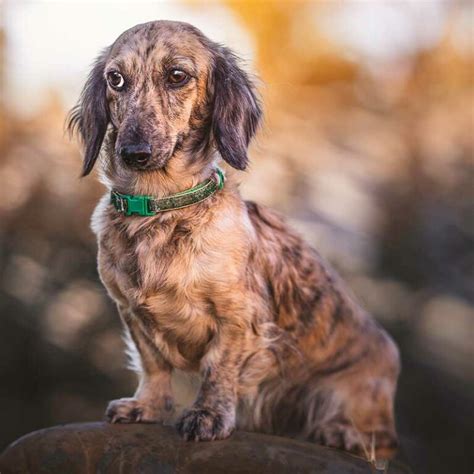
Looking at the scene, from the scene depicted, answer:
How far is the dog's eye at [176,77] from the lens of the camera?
4.16 m

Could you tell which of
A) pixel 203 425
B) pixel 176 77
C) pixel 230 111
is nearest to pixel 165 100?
pixel 176 77

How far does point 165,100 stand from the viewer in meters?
4.13

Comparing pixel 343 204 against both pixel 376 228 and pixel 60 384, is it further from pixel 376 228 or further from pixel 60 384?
pixel 60 384

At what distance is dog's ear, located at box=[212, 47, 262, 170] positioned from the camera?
438 cm

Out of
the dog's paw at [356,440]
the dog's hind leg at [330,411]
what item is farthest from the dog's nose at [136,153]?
the dog's paw at [356,440]

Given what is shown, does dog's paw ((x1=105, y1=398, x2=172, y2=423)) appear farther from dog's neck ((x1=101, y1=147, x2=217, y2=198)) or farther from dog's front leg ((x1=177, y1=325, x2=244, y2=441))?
dog's neck ((x1=101, y1=147, x2=217, y2=198))

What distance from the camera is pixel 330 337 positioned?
16.6ft

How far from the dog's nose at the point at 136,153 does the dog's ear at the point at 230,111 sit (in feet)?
1.67

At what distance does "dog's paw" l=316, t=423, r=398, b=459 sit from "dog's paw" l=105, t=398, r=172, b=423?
3.11ft

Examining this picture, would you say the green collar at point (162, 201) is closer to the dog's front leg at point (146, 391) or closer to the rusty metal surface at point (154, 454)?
the dog's front leg at point (146, 391)

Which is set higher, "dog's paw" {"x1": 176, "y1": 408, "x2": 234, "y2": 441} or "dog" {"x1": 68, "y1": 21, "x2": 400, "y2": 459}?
"dog" {"x1": 68, "y1": 21, "x2": 400, "y2": 459}

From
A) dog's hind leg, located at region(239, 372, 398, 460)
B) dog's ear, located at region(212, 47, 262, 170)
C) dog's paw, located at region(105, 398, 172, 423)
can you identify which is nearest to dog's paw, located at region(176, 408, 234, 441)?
dog's paw, located at region(105, 398, 172, 423)

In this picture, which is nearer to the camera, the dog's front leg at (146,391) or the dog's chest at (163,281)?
the dog's chest at (163,281)

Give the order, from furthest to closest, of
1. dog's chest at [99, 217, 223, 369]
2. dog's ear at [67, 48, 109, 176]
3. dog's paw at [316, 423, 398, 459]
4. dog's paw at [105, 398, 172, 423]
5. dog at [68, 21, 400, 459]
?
dog's paw at [316, 423, 398, 459], dog's paw at [105, 398, 172, 423], dog's ear at [67, 48, 109, 176], dog's chest at [99, 217, 223, 369], dog at [68, 21, 400, 459]
